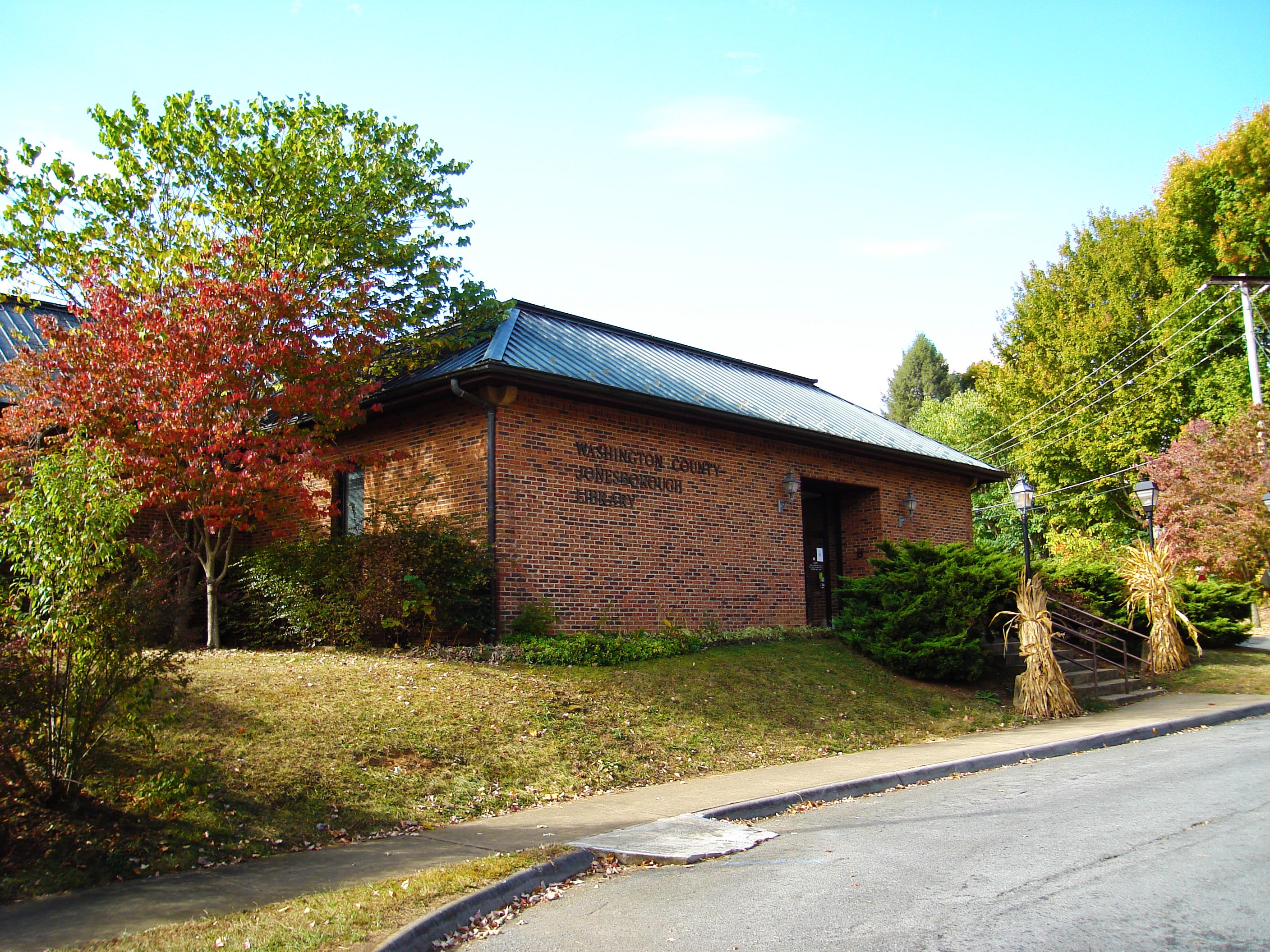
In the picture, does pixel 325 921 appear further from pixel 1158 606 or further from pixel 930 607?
pixel 1158 606

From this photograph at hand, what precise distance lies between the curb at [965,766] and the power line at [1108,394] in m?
23.7

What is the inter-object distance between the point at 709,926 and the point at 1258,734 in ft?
30.9

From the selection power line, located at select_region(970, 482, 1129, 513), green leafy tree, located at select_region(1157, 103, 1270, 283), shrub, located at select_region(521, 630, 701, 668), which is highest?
green leafy tree, located at select_region(1157, 103, 1270, 283)

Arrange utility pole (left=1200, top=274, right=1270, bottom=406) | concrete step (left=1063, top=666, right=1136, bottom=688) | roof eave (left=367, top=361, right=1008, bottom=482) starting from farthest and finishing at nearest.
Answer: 1. utility pole (left=1200, top=274, right=1270, bottom=406)
2. concrete step (left=1063, top=666, right=1136, bottom=688)
3. roof eave (left=367, top=361, right=1008, bottom=482)

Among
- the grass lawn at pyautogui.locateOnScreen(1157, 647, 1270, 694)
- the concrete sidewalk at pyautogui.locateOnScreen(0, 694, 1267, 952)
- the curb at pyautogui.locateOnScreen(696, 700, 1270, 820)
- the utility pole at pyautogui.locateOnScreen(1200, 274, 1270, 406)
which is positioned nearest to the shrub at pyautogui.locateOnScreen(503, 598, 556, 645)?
the concrete sidewalk at pyautogui.locateOnScreen(0, 694, 1267, 952)

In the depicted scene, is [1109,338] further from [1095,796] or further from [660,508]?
[1095,796]

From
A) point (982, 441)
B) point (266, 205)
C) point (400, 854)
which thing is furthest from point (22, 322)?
point (982, 441)

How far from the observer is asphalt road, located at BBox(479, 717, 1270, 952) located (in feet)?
14.2

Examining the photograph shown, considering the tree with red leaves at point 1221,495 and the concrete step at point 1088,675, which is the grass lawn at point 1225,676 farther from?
the tree with red leaves at point 1221,495

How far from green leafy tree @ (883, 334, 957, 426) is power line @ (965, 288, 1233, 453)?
20.8m

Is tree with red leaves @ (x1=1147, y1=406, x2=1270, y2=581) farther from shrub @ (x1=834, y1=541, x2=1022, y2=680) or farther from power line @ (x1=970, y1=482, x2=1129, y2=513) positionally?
shrub @ (x1=834, y1=541, x2=1022, y2=680)

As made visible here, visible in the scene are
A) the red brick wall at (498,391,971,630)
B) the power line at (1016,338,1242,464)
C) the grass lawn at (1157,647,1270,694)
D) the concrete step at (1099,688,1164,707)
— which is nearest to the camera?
the red brick wall at (498,391,971,630)

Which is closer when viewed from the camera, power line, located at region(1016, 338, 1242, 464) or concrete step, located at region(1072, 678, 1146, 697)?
concrete step, located at region(1072, 678, 1146, 697)

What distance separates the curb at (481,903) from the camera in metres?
4.55
